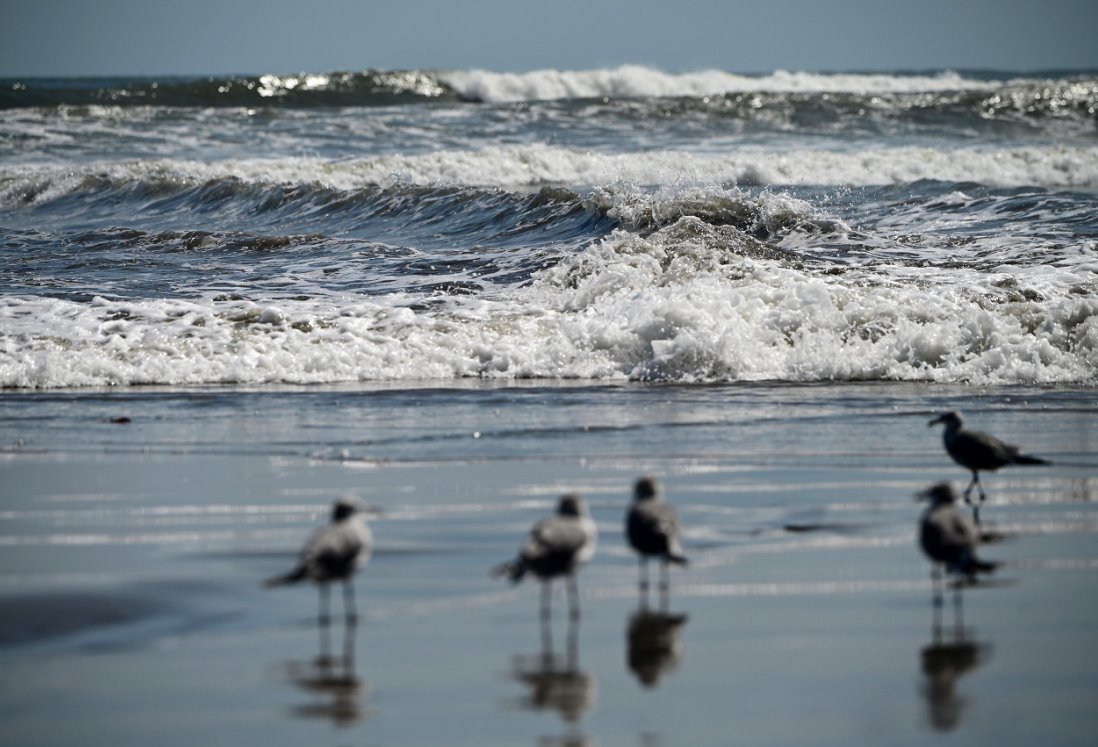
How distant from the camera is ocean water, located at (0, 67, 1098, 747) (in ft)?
13.8

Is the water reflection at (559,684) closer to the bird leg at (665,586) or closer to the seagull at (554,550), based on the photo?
the seagull at (554,550)

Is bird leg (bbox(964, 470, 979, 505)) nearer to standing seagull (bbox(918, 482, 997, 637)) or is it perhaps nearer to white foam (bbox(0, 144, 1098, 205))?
standing seagull (bbox(918, 482, 997, 637))

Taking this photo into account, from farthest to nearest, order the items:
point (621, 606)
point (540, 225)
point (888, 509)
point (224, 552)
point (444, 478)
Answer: point (540, 225) < point (444, 478) < point (888, 509) < point (224, 552) < point (621, 606)

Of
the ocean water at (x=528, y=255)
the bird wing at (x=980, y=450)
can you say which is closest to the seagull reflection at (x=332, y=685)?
the bird wing at (x=980, y=450)

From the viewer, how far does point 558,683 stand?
4.20m

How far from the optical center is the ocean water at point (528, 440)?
165 inches

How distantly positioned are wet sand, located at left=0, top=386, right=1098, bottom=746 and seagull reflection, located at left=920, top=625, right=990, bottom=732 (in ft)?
0.04

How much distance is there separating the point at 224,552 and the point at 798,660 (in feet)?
8.17

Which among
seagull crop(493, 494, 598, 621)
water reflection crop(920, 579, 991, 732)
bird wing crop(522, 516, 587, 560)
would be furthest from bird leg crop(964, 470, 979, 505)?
bird wing crop(522, 516, 587, 560)

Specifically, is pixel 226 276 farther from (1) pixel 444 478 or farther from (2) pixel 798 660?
(2) pixel 798 660

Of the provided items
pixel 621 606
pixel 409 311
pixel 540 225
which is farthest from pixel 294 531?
pixel 540 225

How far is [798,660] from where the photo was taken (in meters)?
4.43

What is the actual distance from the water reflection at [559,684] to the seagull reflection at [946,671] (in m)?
1.00

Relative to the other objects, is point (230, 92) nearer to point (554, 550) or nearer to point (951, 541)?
point (554, 550)
